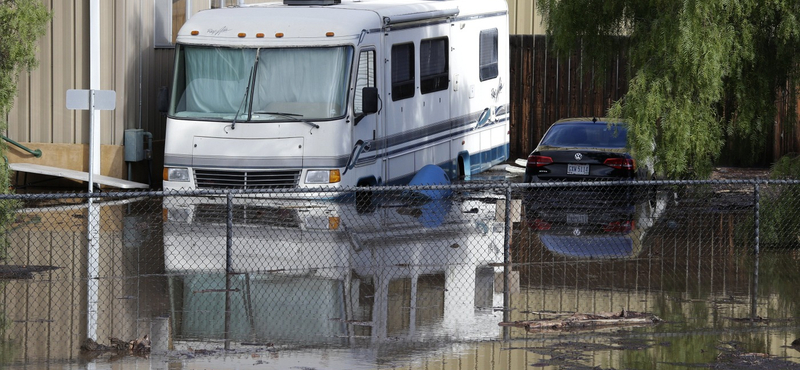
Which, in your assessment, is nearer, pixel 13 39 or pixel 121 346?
pixel 121 346

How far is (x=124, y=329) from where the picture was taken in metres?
10.1

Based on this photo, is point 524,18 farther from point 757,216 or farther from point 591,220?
point 757,216

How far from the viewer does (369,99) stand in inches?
681

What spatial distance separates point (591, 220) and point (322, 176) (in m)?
4.06

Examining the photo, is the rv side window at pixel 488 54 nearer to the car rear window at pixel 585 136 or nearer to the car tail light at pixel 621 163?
the car rear window at pixel 585 136

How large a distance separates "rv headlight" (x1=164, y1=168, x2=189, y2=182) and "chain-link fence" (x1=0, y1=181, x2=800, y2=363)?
1.24 feet

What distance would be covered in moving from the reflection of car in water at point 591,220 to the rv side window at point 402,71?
265 cm

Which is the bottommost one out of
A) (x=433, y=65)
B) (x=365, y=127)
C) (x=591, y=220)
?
(x=591, y=220)

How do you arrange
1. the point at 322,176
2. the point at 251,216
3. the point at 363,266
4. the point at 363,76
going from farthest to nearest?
the point at 363,76
the point at 251,216
the point at 322,176
the point at 363,266

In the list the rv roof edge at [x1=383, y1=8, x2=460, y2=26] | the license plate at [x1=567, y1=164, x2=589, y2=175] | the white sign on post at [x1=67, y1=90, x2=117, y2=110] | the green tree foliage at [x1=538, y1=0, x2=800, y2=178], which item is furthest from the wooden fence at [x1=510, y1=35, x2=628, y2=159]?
the white sign on post at [x1=67, y1=90, x2=117, y2=110]

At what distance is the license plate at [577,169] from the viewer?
1923cm

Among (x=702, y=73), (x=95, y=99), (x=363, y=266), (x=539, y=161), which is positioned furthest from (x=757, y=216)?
(x=95, y=99)

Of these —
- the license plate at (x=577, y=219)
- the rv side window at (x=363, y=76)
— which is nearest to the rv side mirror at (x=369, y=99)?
the rv side window at (x=363, y=76)

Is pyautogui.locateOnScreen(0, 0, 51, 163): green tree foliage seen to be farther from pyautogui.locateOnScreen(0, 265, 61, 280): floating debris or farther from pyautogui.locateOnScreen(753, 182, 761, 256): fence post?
pyautogui.locateOnScreen(753, 182, 761, 256): fence post
